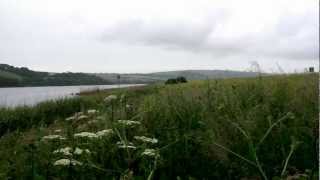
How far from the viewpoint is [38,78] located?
4028 inches

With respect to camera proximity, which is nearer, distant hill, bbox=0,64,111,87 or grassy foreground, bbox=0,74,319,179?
grassy foreground, bbox=0,74,319,179

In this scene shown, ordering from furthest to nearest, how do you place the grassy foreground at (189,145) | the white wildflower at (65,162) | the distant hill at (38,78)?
the distant hill at (38,78) < the grassy foreground at (189,145) < the white wildflower at (65,162)

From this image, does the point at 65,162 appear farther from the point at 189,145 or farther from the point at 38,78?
the point at 38,78

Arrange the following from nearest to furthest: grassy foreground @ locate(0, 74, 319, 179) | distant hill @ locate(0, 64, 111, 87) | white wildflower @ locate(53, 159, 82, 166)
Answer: white wildflower @ locate(53, 159, 82, 166) < grassy foreground @ locate(0, 74, 319, 179) < distant hill @ locate(0, 64, 111, 87)

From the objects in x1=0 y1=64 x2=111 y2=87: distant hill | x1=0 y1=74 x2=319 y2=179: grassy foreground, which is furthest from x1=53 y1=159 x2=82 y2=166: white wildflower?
x1=0 y1=64 x2=111 y2=87: distant hill

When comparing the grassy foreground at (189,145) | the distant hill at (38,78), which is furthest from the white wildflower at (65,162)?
the distant hill at (38,78)

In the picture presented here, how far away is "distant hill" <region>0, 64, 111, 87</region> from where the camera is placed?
85.8 meters

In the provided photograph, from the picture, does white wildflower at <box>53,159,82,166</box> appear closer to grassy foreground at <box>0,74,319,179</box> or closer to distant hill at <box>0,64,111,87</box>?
grassy foreground at <box>0,74,319,179</box>

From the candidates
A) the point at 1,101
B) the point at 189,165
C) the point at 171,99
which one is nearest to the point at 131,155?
the point at 189,165

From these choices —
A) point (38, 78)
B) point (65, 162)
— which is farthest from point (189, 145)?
point (38, 78)

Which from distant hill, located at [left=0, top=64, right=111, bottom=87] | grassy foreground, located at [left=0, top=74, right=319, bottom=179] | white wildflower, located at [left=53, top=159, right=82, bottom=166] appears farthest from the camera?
distant hill, located at [left=0, top=64, right=111, bottom=87]

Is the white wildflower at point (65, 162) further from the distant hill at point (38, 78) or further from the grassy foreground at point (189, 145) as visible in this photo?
the distant hill at point (38, 78)

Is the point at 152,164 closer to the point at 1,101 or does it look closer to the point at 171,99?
the point at 171,99

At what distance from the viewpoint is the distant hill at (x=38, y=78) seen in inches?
3379
